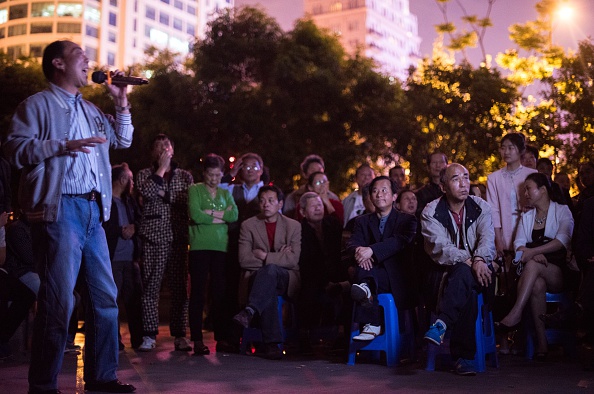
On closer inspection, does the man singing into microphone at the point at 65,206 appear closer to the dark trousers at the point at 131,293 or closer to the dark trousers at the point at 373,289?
the dark trousers at the point at 373,289

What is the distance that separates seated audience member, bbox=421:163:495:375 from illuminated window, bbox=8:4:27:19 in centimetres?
9043

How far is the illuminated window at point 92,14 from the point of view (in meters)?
89.4

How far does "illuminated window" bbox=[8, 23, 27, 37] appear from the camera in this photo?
295 ft

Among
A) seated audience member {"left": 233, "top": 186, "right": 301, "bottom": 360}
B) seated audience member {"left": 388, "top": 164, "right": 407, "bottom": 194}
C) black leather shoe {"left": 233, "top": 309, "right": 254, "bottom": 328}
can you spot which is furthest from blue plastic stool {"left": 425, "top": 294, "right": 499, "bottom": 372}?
seated audience member {"left": 388, "top": 164, "right": 407, "bottom": 194}

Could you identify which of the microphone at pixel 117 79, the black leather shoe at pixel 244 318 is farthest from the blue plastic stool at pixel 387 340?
the microphone at pixel 117 79

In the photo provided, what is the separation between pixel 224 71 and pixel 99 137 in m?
24.0

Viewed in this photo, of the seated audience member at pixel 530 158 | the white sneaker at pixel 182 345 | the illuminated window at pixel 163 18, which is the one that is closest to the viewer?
the white sneaker at pixel 182 345

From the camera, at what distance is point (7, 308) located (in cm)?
777

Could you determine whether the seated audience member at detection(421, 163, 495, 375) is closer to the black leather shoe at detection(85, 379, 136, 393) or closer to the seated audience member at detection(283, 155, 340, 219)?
the black leather shoe at detection(85, 379, 136, 393)

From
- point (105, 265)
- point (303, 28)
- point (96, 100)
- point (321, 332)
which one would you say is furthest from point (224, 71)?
point (105, 265)

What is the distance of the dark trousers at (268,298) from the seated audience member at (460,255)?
1559 millimetres

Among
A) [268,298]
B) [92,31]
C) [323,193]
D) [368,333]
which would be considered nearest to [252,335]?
[268,298]

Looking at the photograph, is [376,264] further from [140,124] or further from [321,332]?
[140,124]

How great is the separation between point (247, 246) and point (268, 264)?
16.8 inches
